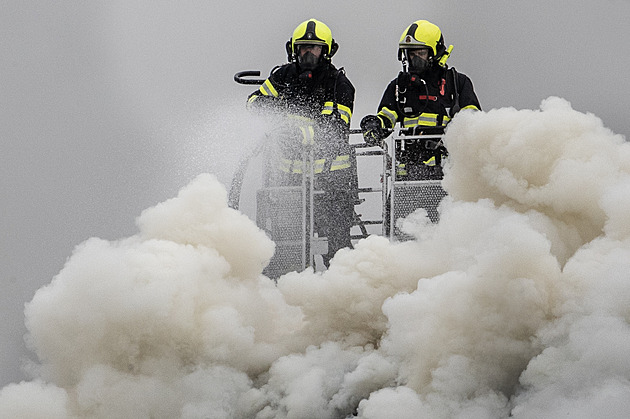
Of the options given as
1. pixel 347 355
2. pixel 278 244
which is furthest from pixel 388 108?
pixel 347 355

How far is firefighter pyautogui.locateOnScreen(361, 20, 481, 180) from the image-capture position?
8992mm

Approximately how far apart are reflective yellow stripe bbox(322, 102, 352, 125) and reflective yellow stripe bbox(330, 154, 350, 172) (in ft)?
1.46

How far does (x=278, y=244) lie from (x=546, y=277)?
3.34 m

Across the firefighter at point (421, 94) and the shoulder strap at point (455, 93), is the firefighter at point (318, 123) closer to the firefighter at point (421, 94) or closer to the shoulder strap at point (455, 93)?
the firefighter at point (421, 94)

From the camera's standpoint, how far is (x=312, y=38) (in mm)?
9352

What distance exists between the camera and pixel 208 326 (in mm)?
7141

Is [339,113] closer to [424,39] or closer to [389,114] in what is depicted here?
[389,114]

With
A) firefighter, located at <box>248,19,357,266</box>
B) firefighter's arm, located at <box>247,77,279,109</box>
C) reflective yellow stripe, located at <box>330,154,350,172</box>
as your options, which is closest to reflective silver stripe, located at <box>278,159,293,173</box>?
firefighter, located at <box>248,19,357,266</box>

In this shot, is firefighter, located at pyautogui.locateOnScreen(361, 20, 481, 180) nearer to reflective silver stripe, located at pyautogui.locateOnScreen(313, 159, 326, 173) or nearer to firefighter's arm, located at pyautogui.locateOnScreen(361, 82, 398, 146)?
firefighter's arm, located at pyautogui.locateOnScreen(361, 82, 398, 146)

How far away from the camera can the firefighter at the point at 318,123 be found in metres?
8.84

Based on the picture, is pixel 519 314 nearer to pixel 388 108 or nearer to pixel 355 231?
pixel 388 108

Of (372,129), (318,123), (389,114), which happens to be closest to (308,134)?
(318,123)

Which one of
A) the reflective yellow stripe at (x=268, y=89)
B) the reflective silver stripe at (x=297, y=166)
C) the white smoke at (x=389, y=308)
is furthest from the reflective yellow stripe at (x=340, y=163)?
the reflective yellow stripe at (x=268, y=89)

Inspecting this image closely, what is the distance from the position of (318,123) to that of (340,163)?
0.51 meters
